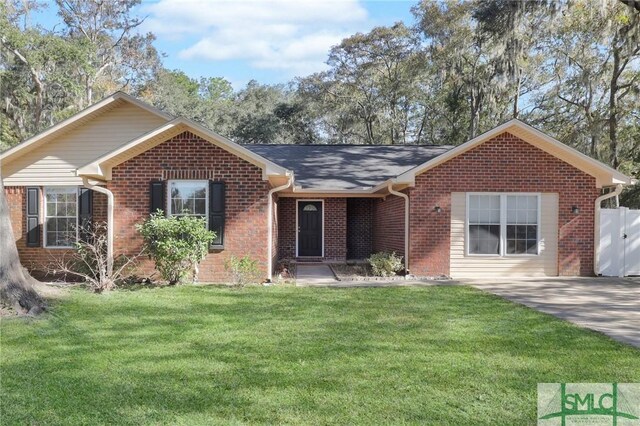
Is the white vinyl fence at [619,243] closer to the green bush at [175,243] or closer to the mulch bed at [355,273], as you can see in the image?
the mulch bed at [355,273]

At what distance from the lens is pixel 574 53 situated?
2498 centimetres

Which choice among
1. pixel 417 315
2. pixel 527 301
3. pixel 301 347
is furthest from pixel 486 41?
pixel 301 347

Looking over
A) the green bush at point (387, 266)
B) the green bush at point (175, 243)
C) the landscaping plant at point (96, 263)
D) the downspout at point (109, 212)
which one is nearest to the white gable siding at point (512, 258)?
the green bush at point (387, 266)

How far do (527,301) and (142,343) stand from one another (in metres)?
6.76

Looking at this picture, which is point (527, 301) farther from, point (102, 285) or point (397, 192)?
point (102, 285)

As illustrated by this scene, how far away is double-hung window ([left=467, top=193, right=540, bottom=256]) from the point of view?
12539 millimetres

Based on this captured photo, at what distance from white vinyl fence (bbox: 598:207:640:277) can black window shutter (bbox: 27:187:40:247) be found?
14476 millimetres

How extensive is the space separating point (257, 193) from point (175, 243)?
84.7 inches

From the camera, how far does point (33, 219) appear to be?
1277 centimetres

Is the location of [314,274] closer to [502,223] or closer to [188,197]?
[188,197]

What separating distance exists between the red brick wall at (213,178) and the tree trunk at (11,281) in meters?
3.44

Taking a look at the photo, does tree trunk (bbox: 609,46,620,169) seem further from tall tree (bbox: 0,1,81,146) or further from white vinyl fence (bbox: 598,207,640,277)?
tall tree (bbox: 0,1,81,146)

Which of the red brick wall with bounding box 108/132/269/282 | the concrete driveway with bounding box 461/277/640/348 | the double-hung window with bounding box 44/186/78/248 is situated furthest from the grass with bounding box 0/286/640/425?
the double-hung window with bounding box 44/186/78/248

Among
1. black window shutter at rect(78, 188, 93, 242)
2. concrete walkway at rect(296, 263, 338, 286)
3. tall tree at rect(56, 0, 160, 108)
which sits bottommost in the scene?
concrete walkway at rect(296, 263, 338, 286)
